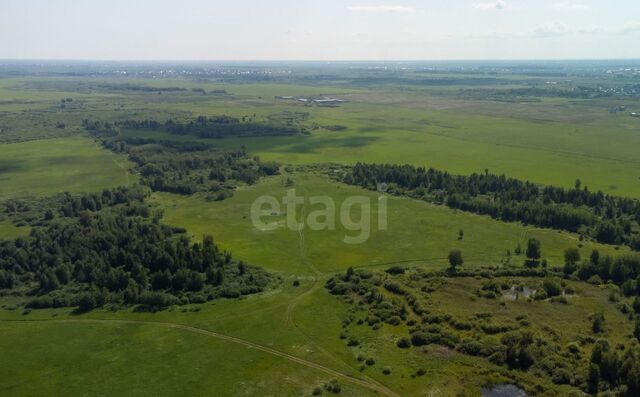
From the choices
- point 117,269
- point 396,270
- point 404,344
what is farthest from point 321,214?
point 404,344

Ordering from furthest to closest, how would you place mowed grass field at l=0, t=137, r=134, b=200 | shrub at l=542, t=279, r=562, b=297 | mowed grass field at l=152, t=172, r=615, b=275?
mowed grass field at l=0, t=137, r=134, b=200 < mowed grass field at l=152, t=172, r=615, b=275 < shrub at l=542, t=279, r=562, b=297

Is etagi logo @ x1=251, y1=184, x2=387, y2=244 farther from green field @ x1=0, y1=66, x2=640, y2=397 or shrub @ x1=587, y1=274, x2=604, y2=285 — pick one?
shrub @ x1=587, y1=274, x2=604, y2=285

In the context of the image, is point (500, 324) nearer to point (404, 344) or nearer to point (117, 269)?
point (404, 344)

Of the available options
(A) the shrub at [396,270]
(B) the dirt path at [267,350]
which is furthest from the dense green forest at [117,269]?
(A) the shrub at [396,270]

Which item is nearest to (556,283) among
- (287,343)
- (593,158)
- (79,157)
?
(287,343)

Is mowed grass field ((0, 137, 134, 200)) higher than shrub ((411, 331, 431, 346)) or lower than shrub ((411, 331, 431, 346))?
higher

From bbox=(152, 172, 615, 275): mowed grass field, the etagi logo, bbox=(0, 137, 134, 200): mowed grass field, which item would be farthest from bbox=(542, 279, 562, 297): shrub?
bbox=(0, 137, 134, 200): mowed grass field
